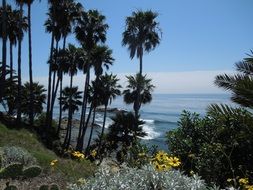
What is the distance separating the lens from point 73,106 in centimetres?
4244

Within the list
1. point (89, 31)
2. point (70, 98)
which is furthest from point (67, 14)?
point (70, 98)

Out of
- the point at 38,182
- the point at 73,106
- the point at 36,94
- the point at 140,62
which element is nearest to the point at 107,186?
the point at 38,182

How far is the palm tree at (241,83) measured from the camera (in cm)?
808

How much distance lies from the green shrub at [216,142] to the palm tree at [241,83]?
0.27 m

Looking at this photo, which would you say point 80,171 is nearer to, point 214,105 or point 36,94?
point 214,105

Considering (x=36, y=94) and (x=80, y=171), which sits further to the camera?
(x=36, y=94)

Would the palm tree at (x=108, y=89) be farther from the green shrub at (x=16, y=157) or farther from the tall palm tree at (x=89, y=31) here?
the green shrub at (x=16, y=157)

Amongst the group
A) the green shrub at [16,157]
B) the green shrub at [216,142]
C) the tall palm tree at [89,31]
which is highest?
the tall palm tree at [89,31]

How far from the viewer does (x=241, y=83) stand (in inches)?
322

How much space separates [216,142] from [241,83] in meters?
1.32

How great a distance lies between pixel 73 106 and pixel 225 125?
3474cm

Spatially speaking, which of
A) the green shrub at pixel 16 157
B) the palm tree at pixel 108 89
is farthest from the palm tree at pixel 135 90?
the green shrub at pixel 16 157

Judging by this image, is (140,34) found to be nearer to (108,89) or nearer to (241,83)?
(108,89)

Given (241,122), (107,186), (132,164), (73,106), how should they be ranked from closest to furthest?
(107,186) < (132,164) < (241,122) < (73,106)
